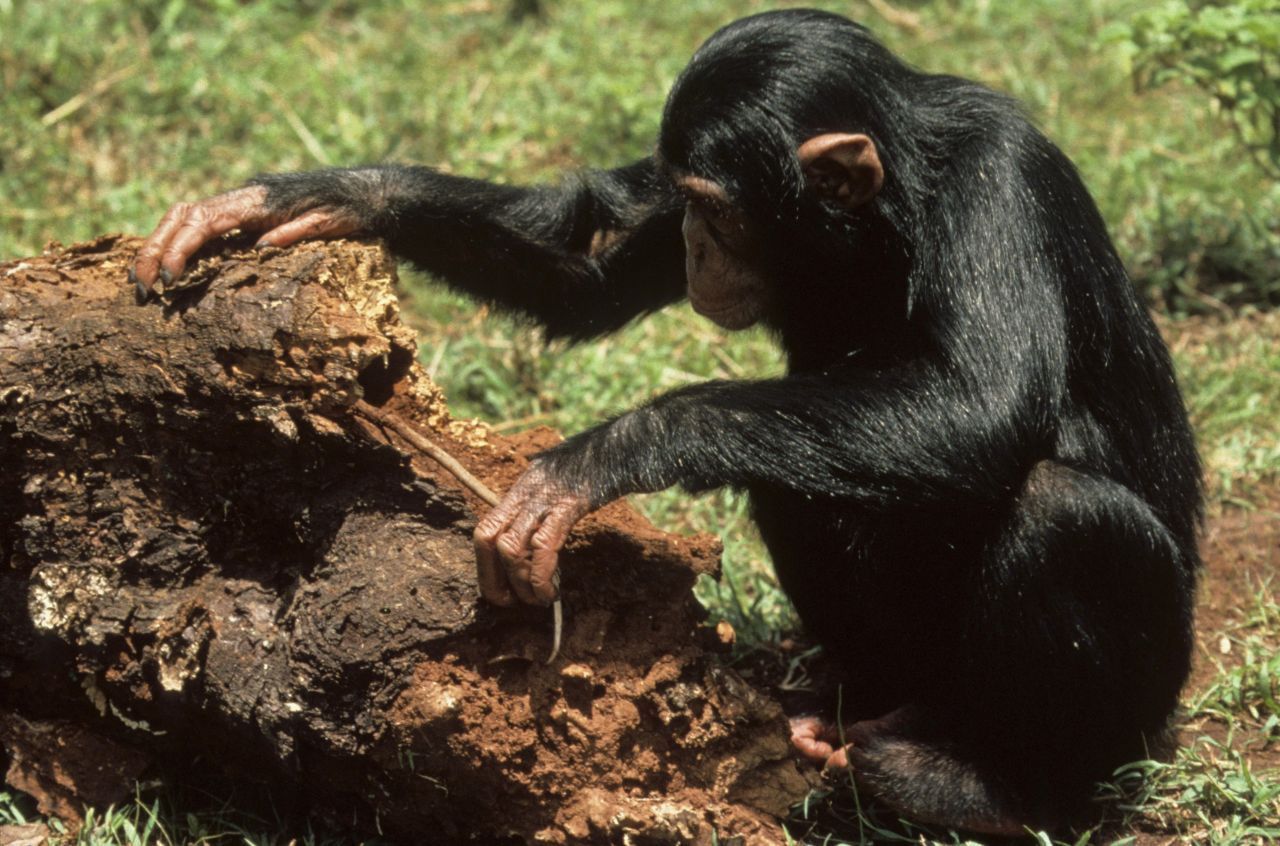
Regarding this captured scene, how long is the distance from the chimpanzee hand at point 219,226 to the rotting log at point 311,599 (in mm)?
88

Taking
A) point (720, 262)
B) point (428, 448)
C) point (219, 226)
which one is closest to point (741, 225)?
point (720, 262)

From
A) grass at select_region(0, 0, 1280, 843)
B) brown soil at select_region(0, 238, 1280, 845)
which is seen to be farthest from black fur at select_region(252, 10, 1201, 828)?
grass at select_region(0, 0, 1280, 843)

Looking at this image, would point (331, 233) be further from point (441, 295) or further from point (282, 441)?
point (441, 295)

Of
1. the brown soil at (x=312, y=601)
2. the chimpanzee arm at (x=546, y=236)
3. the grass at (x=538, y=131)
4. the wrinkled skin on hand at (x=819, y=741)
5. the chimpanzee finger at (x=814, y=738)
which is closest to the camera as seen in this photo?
the brown soil at (x=312, y=601)

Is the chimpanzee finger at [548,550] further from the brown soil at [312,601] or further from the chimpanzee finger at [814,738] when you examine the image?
the chimpanzee finger at [814,738]

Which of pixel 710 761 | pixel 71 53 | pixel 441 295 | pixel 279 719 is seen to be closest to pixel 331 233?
pixel 279 719

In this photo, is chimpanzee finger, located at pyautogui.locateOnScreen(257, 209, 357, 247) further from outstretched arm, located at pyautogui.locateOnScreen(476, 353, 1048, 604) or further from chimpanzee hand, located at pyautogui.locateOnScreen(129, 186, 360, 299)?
outstretched arm, located at pyautogui.locateOnScreen(476, 353, 1048, 604)

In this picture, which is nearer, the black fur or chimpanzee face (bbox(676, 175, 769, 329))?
the black fur

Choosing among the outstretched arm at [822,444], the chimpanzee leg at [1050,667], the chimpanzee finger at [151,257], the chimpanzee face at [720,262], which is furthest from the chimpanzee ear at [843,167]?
the chimpanzee finger at [151,257]

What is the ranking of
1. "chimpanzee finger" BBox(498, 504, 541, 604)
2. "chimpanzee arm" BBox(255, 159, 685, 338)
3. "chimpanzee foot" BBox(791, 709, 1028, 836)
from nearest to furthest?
"chimpanzee finger" BBox(498, 504, 541, 604), "chimpanzee foot" BBox(791, 709, 1028, 836), "chimpanzee arm" BBox(255, 159, 685, 338)

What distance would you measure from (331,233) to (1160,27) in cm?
434

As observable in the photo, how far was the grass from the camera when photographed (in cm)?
701

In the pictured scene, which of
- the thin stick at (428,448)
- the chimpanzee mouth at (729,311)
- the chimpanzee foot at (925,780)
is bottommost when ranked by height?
the chimpanzee foot at (925,780)

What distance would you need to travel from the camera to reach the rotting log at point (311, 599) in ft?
14.0
